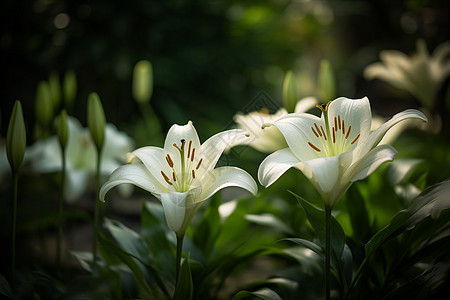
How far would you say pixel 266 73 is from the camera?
2643mm

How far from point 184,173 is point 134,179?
7cm

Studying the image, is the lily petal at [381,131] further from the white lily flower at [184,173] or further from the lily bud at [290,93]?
the lily bud at [290,93]

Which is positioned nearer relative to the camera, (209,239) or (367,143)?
(367,143)

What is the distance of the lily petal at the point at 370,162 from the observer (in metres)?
0.46

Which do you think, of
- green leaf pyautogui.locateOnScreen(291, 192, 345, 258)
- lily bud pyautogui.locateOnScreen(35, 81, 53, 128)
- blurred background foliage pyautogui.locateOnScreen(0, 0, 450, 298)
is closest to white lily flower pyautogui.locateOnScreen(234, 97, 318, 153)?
green leaf pyautogui.locateOnScreen(291, 192, 345, 258)

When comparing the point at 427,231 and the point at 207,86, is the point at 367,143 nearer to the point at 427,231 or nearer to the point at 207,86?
the point at 427,231

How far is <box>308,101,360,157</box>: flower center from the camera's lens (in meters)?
0.53

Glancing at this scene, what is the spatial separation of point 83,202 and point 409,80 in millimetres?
1297

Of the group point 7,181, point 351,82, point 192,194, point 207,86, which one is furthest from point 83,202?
point 351,82

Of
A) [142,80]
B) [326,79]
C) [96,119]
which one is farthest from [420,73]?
[96,119]

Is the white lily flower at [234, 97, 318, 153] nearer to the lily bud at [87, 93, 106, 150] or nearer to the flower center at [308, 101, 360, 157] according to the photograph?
the flower center at [308, 101, 360, 157]

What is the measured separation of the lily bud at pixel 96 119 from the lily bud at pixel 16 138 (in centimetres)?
12

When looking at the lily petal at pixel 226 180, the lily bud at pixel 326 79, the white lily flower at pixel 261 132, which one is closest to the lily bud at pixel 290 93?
the white lily flower at pixel 261 132

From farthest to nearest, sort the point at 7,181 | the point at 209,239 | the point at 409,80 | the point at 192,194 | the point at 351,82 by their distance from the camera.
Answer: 1. the point at 351,82
2. the point at 7,181
3. the point at 409,80
4. the point at 209,239
5. the point at 192,194
